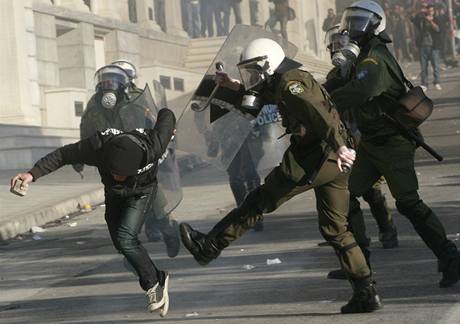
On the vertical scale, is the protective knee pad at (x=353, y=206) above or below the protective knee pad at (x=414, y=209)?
below

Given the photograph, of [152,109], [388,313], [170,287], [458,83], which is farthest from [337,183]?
[458,83]

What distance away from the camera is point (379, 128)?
8.41m

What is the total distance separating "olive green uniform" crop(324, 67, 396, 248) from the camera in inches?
347

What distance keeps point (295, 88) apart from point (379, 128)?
1.12 meters

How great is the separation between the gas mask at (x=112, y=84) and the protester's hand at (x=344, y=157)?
4.00 meters

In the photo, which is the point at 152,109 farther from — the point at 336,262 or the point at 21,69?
the point at 21,69

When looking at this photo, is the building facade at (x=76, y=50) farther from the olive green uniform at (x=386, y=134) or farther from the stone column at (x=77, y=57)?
the olive green uniform at (x=386, y=134)

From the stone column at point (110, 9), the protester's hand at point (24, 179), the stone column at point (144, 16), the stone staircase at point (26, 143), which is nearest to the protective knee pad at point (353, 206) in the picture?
the protester's hand at point (24, 179)

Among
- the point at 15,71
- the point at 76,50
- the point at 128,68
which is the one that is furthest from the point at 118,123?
the point at 76,50

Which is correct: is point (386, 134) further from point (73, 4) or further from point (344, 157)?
point (73, 4)

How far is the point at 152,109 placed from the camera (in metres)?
10.8

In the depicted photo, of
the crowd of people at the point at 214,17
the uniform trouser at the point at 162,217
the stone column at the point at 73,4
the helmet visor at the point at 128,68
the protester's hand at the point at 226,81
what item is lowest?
the crowd of people at the point at 214,17

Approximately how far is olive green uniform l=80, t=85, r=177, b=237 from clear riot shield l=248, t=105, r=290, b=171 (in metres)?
1.15

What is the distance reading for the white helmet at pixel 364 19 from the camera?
8.59 metres
